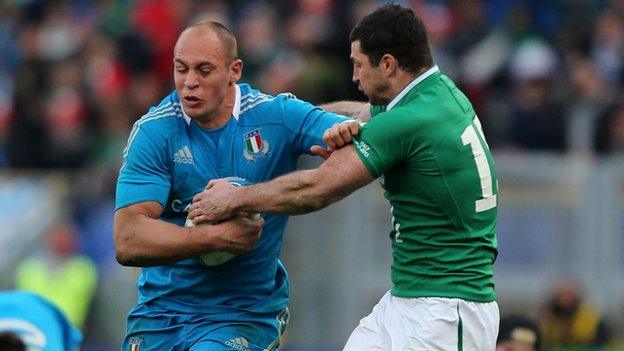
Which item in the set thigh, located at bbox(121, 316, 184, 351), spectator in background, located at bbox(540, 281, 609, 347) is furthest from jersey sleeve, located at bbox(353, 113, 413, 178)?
spectator in background, located at bbox(540, 281, 609, 347)

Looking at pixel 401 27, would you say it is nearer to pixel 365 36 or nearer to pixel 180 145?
pixel 365 36

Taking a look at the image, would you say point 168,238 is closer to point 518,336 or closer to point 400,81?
point 400,81

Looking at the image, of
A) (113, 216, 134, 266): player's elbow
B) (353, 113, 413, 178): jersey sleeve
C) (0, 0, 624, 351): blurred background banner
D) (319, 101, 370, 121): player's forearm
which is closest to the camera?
(353, 113, 413, 178): jersey sleeve

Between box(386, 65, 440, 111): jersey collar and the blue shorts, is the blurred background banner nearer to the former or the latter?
the blue shorts

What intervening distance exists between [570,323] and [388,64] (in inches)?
313

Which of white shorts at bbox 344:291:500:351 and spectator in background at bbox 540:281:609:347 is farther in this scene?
spectator in background at bbox 540:281:609:347

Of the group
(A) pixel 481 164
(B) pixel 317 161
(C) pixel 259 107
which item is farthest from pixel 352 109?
(B) pixel 317 161

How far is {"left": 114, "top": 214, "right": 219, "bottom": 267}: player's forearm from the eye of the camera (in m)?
8.17

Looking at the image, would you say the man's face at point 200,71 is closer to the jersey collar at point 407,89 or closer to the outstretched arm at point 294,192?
the outstretched arm at point 294,192

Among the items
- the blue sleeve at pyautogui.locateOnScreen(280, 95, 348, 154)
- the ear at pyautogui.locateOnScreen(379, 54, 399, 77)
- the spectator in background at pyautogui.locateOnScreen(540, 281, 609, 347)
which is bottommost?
the spectator in background at pyautogui.locateOnScreen(540, 281, 609, 347)

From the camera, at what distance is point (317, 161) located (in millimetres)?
14570

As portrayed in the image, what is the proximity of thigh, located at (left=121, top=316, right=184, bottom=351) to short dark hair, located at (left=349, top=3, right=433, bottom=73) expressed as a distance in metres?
1.93

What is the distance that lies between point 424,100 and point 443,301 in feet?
3.57

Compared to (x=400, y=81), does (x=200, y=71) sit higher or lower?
higher
